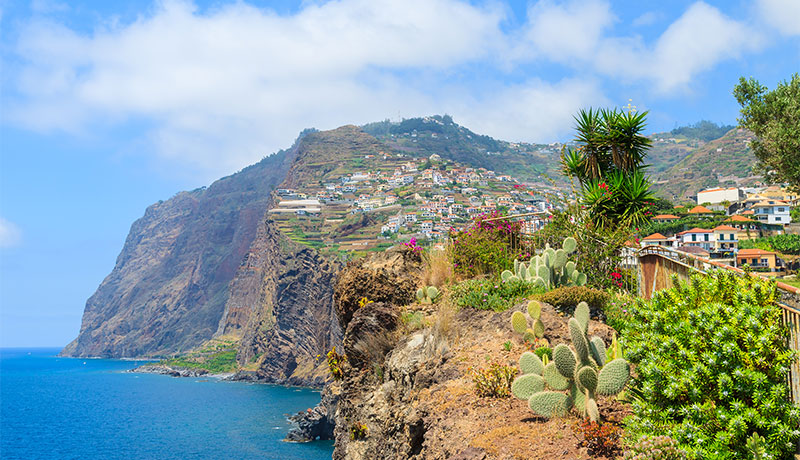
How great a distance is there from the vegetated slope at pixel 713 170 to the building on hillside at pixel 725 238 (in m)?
69.9

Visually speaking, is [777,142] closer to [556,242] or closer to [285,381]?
[556,242]

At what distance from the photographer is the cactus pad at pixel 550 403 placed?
5277 millimetres

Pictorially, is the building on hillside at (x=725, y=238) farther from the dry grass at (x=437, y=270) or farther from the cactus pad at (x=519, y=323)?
the cactus pad at (x=519, y=323)

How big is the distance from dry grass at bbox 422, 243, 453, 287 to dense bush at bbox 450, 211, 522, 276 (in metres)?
0.21

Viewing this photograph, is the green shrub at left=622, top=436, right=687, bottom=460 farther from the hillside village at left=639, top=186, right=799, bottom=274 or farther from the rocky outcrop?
the rocky outcrop

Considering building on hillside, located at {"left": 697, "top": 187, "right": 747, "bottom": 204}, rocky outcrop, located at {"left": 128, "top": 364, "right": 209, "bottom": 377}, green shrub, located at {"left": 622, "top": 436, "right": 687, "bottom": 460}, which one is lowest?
rocky outcrop, located at {"left": 128, "top": 364, "right": 209, "bottom": 377}

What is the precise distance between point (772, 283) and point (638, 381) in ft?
4.58

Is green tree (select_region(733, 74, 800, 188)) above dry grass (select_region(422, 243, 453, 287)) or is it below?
above

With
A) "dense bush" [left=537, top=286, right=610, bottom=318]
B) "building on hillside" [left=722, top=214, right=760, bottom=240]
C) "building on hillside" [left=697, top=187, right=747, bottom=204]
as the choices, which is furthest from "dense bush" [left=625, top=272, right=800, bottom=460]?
"building on hillside" [left=697, top=187, right=747, bottom=204]

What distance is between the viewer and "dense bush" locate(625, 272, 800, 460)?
3967 mm

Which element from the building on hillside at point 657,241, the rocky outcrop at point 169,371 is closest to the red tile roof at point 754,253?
the building on hillside at point 657,241

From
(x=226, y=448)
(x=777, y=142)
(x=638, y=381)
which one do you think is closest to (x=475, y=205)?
(x=226, y=448)

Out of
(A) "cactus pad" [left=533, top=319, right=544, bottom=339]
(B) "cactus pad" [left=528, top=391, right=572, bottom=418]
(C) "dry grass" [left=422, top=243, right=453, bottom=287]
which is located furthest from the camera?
(C) "dry grass" [left=422, top=243, right=453, bottom=287]

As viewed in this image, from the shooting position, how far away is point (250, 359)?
116938mm
